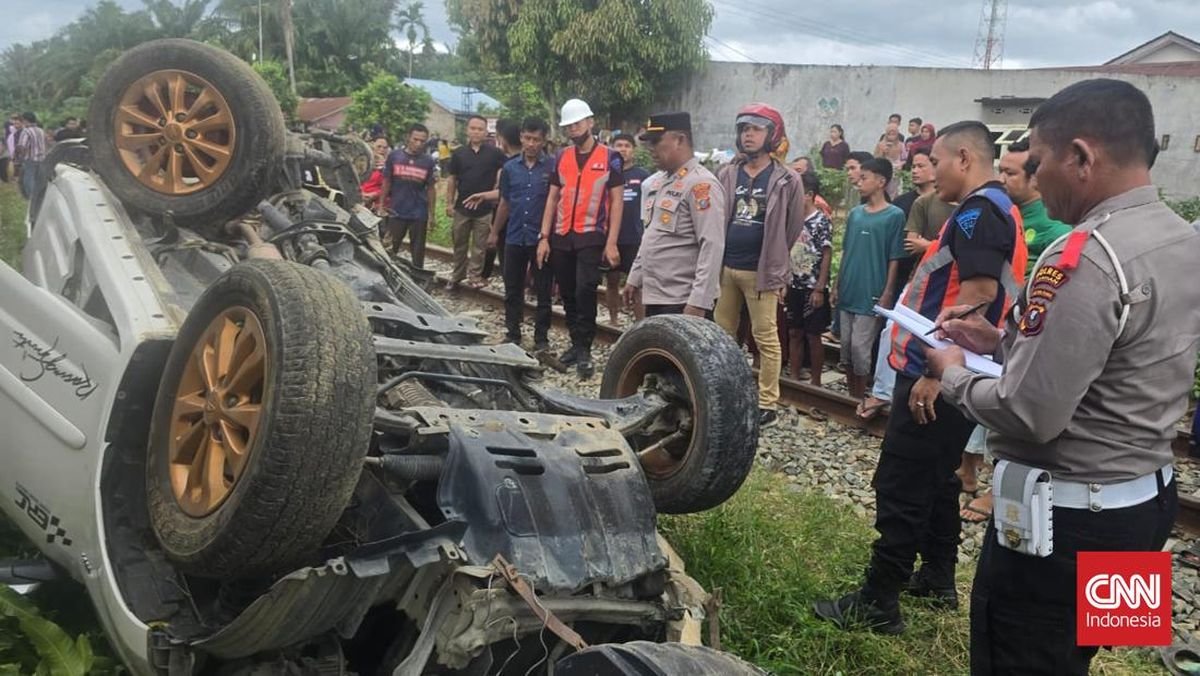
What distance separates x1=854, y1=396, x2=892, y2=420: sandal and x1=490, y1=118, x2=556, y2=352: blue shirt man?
2.72 metres

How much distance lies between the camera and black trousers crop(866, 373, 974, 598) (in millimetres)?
3279

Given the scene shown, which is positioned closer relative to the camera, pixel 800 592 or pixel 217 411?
pixel 217 411

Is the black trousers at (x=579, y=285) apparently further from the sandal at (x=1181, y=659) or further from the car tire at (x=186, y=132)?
the sandal at (x=1181, y=659)

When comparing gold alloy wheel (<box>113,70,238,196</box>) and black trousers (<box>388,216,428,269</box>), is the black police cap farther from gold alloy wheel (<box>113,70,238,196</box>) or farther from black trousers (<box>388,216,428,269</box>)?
black trousers (<box>388,216,428,269</box>)

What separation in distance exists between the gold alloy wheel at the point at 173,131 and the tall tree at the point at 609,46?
1993 cm

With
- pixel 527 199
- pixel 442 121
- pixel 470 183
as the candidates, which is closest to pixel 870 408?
pixel 527 199

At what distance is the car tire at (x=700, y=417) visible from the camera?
307 cm

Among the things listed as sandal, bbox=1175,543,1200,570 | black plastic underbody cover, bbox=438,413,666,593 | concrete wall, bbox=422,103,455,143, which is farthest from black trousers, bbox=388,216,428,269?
concrete wall, bbox=422,103,455,143

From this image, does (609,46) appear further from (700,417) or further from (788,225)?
(700,417)

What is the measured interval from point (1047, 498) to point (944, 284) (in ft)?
4.18

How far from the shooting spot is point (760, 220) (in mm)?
5758

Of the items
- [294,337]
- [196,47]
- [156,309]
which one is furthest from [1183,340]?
[196,47]

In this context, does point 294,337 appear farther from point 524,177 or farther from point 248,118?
point 524,177

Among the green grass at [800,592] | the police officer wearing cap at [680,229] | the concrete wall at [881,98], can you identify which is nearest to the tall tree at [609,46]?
the concrete wall at [881,98]
